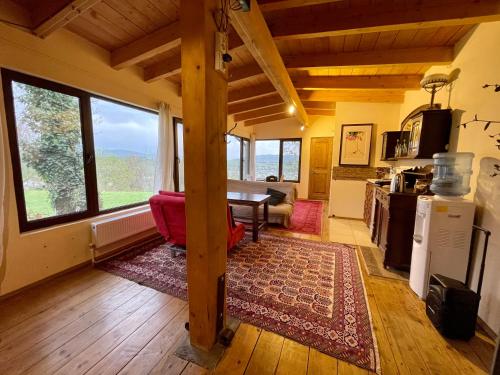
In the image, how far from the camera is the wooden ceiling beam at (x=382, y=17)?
70.7 inches

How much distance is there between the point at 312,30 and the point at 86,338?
3.26 meters

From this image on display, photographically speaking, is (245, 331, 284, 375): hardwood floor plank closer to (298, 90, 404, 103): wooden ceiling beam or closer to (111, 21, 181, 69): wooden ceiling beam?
(111, 21, 181, 69): wooden ceiling beam

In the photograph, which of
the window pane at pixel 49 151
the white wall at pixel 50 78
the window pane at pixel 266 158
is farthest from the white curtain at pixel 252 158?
the window pane at pixel 49 151

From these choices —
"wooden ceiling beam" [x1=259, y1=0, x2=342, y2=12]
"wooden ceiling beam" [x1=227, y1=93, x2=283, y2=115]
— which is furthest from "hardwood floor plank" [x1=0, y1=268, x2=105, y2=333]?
"wooden ceiling beam" [x1=227, y1=93, x2=283, y2=115]

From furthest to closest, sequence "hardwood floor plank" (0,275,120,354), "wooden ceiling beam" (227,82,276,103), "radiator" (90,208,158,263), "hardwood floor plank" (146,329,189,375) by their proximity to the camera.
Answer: "wooden ceiling beam" (227,82,276,103) → "radiator" (90,208,158,263) → "hardwood floor plank" (0,275,120,354) → "hardwood floor plank" (146,329,189,375)

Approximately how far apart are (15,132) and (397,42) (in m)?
4.10

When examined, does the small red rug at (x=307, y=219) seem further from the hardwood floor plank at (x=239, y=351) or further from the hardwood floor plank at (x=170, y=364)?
the hardwood floor plank at (x=170, y=364)

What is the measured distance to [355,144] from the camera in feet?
14.8

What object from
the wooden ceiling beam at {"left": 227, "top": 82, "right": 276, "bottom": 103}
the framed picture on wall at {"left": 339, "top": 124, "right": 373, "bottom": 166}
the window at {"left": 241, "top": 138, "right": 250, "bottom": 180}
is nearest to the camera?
the wooden ceiling beam at {"left": 227, "top": 82, "right": 276, "bottom": 103}

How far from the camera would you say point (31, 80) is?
205cm

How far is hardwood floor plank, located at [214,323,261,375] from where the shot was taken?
52.8 inches

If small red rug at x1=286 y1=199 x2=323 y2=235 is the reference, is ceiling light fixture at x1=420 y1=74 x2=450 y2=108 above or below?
above

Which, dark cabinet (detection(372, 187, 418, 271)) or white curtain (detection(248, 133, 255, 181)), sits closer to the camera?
dark cabinet (detection(372, 187, 418, 271))

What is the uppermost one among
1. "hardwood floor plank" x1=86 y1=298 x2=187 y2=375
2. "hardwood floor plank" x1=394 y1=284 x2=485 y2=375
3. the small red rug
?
the small red rug
